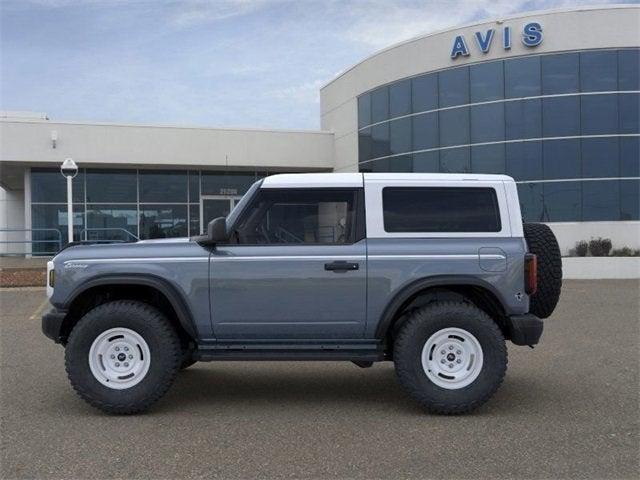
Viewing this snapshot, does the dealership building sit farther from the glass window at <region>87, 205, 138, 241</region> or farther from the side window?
the side window

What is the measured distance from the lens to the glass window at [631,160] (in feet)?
65.4

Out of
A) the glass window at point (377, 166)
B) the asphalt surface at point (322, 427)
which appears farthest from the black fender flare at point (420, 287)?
the glass window at point (377, 166)

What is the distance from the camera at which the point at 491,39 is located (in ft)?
69.1

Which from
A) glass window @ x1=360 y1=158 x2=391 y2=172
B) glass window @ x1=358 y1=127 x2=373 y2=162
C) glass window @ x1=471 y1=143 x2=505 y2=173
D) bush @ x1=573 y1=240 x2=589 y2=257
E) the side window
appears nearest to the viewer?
the side window

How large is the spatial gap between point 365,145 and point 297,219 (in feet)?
65.0

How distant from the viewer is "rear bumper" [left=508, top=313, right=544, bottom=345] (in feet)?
17.2

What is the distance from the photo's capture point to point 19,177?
28.0m

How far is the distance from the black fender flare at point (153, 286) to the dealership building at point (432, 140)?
43.1 ft

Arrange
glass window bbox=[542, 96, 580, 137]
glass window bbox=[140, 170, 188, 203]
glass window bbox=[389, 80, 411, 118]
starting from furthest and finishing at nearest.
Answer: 1. glass window bbox=[140, 170, 188, 203]
2. glass window bbox=[389, 80, 411, 118]
3. glass window bbox=[542, 96, 580, 137]

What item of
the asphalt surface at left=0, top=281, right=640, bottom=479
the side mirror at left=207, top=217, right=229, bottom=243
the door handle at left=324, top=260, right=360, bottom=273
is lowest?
the asphalt surface at left=0, top=281, right=640, bottom=479

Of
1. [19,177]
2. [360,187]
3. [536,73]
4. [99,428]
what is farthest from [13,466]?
[19,177]

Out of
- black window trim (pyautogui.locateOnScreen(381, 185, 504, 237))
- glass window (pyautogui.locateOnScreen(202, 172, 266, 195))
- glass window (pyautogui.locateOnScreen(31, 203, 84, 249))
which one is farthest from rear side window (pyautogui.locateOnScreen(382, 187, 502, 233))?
glass window (pyautogui.locateOnScreen(31, 203, 84, 249))

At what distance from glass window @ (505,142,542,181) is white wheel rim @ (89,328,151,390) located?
1726cm

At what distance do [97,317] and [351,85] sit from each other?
22.0 meters
